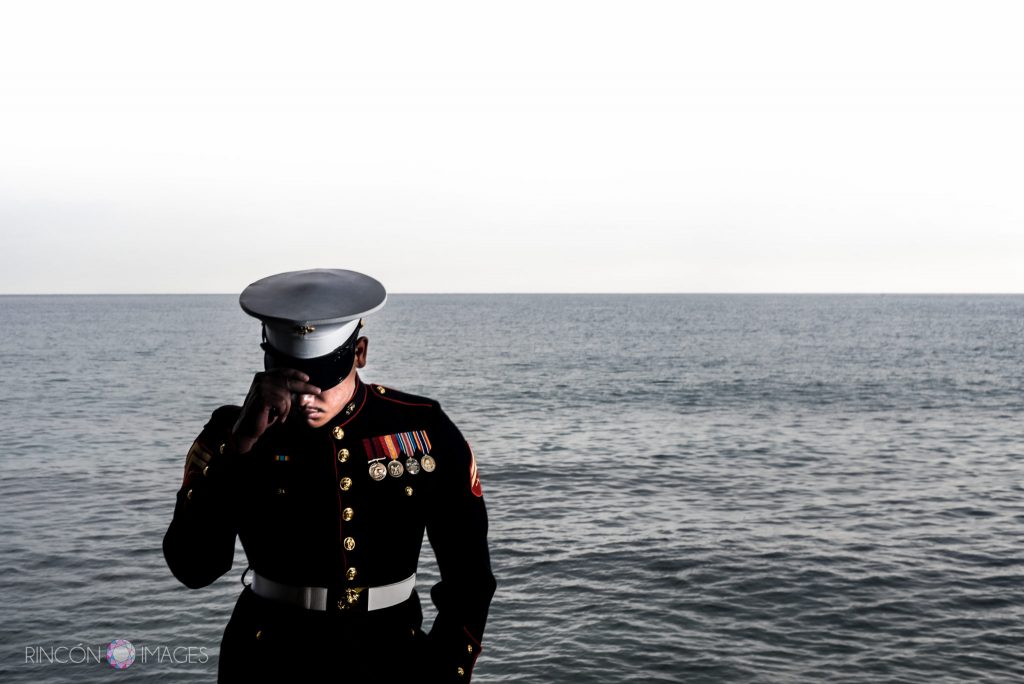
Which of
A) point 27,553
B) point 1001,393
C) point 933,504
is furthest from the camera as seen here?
point 1001,393

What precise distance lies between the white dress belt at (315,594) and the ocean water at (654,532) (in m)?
0.17

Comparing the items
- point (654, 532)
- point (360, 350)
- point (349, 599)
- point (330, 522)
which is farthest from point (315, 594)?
point (654, 532)

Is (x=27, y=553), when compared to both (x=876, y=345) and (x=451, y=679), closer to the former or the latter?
(x=451, y=679)

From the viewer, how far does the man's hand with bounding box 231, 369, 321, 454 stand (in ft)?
10.4

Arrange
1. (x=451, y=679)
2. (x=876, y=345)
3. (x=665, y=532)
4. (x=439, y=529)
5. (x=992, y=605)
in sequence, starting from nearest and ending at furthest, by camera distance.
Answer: (x=451, y=679), (x=439, y=529), (x=992, y=605), (x=665, y=532), (x=876, y=345)

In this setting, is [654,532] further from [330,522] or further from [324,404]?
[324,404]

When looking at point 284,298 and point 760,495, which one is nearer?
point 284,298

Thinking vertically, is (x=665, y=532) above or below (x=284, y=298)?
below

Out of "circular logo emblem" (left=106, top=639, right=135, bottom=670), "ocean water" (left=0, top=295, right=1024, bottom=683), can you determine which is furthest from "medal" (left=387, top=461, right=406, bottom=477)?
"circular logo emblem" (left=106, top=639, right=135, bottom=670)

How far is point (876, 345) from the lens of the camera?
110938 millimetres

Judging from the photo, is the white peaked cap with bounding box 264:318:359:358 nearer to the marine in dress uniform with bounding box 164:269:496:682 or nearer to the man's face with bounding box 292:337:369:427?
the marine in dress uniform with bounding box 164:269:496:682

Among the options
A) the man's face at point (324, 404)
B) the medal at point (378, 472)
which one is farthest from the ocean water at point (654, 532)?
the man's face at point (324, 404)

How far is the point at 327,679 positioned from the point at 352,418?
0.95 m

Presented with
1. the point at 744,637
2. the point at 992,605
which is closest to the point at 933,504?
the point at 992,605
